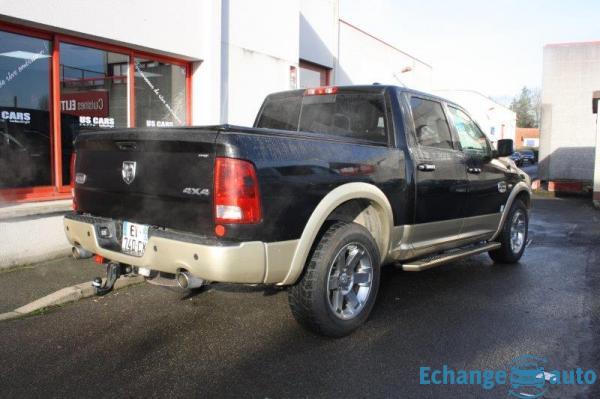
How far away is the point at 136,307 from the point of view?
15.4 ft

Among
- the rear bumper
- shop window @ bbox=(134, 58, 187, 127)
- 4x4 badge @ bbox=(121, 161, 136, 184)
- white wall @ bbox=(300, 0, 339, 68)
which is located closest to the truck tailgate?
4x4 badge @ bbox=(121, 161, 136, 184)

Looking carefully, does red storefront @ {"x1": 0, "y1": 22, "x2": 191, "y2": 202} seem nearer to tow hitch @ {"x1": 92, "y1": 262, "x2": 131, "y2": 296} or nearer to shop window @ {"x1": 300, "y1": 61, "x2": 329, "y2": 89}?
tow hitch @ {"x1": 92, "y1": 262, "x2": 131, "y2": 296}

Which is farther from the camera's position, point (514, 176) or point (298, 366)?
point (514, 176)

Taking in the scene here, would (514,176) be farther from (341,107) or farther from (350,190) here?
(350,190)

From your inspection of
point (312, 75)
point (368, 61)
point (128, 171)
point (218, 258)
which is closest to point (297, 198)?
point (218, 258)

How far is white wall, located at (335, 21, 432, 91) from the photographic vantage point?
43.3 feet

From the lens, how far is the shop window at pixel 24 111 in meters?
5.78

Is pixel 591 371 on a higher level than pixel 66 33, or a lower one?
lower

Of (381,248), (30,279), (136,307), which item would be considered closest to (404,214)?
(381,248)

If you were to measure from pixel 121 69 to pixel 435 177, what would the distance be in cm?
452

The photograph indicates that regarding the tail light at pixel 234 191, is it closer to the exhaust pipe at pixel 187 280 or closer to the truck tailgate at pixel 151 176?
the truck tailgate at pixel 151 176

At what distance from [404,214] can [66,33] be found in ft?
14.6

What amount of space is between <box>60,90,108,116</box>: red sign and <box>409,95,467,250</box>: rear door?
4100 mm

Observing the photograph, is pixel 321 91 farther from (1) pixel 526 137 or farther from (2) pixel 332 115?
(1) pixel 526 137
